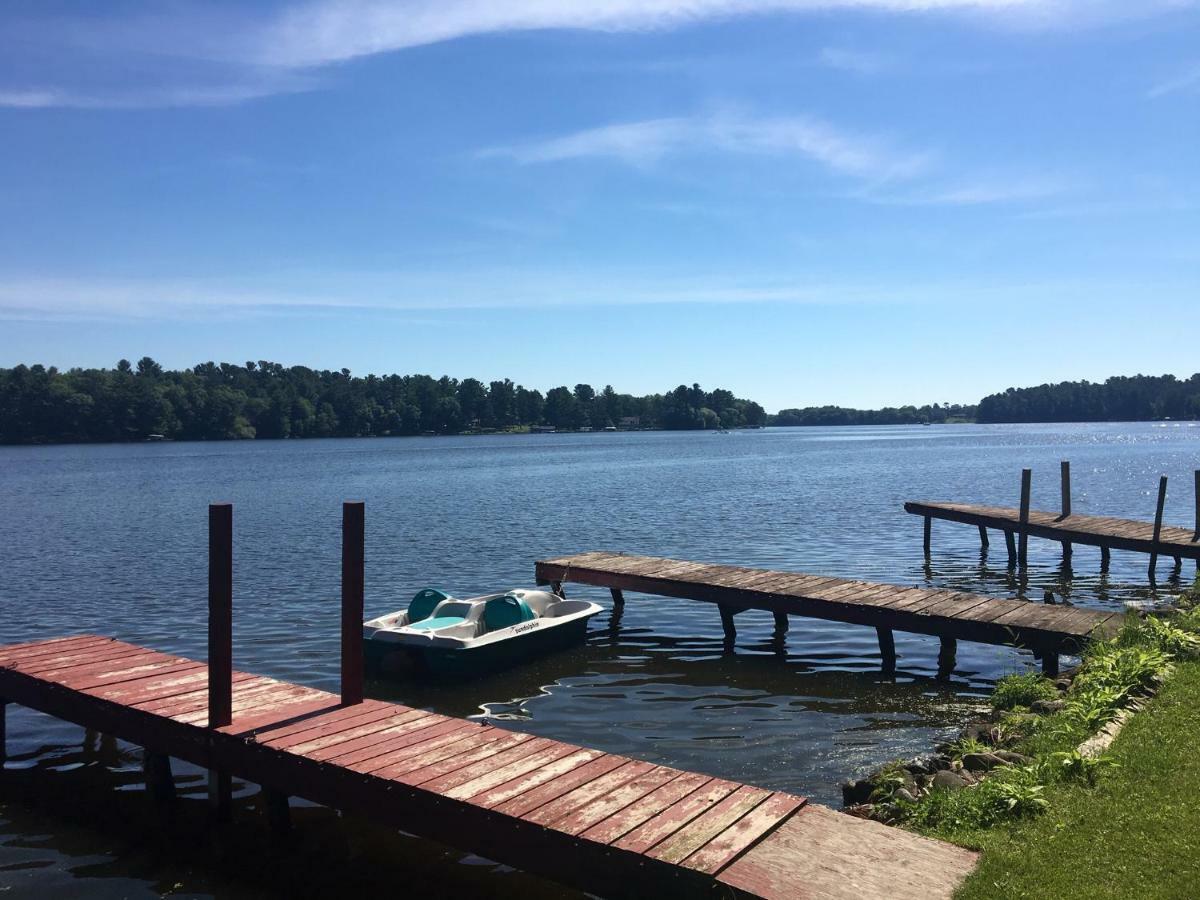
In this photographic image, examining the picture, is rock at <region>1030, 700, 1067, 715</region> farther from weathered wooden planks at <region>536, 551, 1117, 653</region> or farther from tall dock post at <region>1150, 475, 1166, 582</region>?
tall dock post at <region>1150, 475, 1166, 582</region>

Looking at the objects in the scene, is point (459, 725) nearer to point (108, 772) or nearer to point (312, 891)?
point (312, 891)

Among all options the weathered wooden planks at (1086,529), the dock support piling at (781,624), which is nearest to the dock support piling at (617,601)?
the dock support piling at (781,624)

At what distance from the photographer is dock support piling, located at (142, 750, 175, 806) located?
10461 mm

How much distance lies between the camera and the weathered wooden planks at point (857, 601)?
1470 centimetres

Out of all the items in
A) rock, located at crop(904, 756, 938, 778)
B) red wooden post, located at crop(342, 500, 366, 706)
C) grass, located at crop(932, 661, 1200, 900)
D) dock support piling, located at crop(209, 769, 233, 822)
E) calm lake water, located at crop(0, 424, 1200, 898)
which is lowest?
calm lake water, located at crop(0, 424, 1200, 898)

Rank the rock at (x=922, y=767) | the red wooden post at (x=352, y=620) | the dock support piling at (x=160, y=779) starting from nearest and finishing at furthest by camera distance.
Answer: the rock at (x=922, y=767) → the red wooden post at (x=352, y=620) → the dock support piling at (x=160, y=779)

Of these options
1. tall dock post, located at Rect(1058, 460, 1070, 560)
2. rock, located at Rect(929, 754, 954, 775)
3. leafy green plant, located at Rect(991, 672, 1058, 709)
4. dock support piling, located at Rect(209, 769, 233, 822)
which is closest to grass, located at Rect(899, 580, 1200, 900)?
rock, located at Rect(929, 754, 954, 775)

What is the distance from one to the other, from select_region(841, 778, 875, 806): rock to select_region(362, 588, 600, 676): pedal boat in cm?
736

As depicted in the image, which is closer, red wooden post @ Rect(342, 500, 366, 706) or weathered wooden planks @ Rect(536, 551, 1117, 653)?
red wooden post @ Rect(342, 500, 366, 706)

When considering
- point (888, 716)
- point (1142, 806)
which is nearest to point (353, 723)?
point (1142, 806)

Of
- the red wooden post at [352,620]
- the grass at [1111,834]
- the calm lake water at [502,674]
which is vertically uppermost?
the red wooden post at [352,620]

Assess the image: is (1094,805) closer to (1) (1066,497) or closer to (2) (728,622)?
(2) (728,622)

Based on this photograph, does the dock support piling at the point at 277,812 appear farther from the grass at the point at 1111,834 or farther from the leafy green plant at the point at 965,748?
the leafy green plant at the point at 965,748

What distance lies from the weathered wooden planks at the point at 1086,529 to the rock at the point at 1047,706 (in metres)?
15.4
